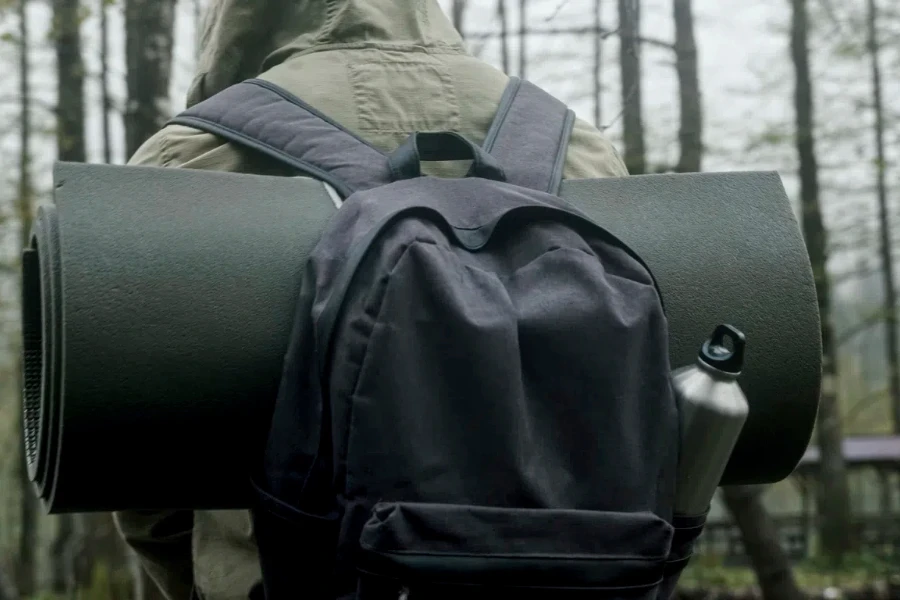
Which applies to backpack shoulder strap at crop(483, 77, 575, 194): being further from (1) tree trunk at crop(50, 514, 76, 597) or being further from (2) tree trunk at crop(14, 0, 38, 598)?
(1) tree trunk at crop(50, 514, 76, 597)

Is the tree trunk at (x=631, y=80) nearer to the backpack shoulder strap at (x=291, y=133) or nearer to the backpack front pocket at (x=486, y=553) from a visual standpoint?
the backpack shoulder strap at (x=291, y=133)

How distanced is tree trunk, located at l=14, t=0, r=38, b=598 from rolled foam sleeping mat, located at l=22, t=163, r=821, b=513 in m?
8.24

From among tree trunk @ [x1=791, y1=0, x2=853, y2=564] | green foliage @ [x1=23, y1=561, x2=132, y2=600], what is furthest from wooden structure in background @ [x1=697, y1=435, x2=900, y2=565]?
green foliage @ [x1=23, y1=561, x2=132, y2=600]

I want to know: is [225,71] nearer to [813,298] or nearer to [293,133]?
[293,133]

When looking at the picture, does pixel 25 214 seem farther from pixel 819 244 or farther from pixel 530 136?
pixel 530 136

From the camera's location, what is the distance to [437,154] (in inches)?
69.9

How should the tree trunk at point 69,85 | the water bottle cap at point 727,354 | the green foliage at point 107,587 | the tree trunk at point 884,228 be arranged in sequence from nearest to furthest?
the water bottle cap at point 727,354 → the tree trunk at point 69,85 → the green foliage at point 107,587 → the tree trunk at point 884,228

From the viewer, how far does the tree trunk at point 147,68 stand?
5418mm

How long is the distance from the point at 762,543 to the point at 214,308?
4656 mm

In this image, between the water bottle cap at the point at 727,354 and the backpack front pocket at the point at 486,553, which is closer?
the backpack front pocket at the point at 486,553

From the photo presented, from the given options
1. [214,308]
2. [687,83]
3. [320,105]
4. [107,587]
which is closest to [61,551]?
[107,587]

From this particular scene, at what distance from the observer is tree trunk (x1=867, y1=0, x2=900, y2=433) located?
52.8 feet

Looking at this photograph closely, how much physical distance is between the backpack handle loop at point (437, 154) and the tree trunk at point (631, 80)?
112 inches

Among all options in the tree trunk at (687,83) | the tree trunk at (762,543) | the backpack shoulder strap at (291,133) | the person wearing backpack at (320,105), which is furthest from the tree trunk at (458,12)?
the backpack shoulder strap at (291,133)
